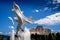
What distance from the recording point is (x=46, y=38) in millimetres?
12930

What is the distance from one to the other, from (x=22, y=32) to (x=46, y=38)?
4.89 metres

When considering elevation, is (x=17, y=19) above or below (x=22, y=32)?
above

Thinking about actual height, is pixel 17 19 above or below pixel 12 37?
above

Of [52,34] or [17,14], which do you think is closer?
[17,14]

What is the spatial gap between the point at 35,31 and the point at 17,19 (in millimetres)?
5920

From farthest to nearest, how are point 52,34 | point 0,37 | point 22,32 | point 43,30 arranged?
1. point 43,30
2. point 52,34
3. point 0,37
4. point 22,32

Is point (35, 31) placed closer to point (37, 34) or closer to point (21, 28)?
point (37, 34)

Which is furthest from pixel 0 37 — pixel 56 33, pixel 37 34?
pixel 56 33

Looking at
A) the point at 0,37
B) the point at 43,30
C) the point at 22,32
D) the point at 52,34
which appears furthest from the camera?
the point at 43,30

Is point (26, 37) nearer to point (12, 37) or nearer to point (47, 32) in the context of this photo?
point (12, 37)

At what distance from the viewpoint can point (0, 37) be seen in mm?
12242

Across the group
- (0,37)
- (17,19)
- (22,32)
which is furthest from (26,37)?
(0,37)

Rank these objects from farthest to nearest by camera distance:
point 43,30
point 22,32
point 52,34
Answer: point 43,30 < point 52,34 < point 22,32

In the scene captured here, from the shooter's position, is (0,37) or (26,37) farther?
(0,37)
